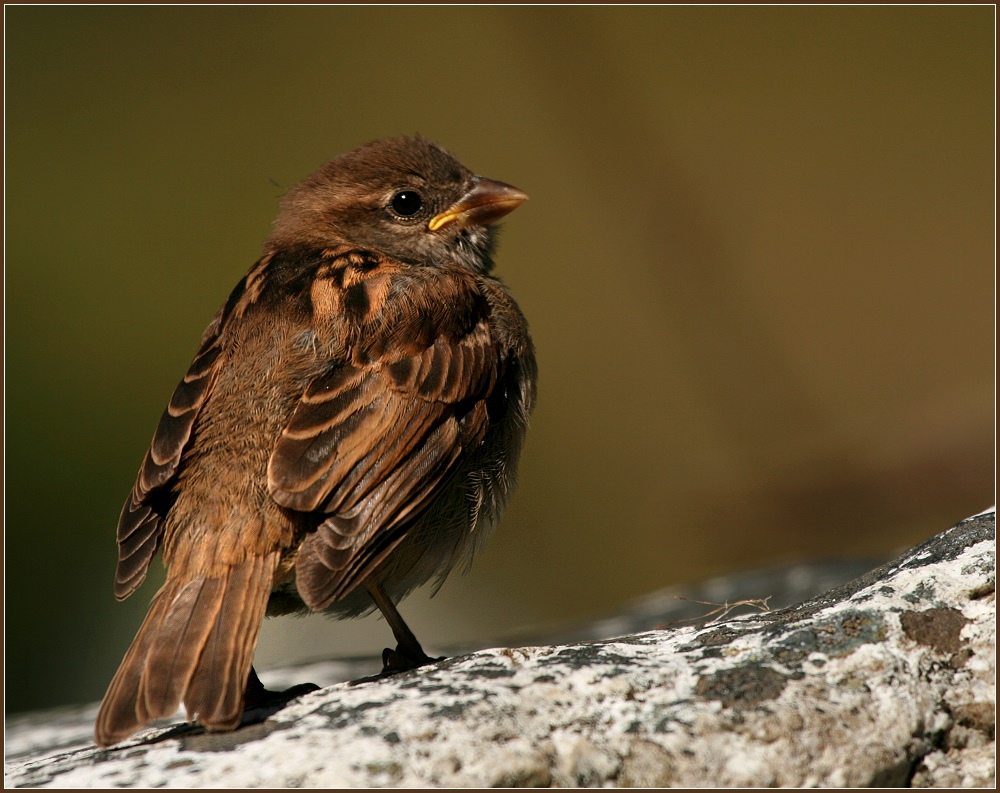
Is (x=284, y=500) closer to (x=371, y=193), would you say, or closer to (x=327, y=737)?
(x=327, y=737)

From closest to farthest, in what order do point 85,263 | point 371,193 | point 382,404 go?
point 382,404, point 371,193, point 85,263

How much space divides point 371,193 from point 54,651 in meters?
3.73

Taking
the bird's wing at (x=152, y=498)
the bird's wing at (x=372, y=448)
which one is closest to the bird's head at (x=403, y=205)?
the bird's wing at (x=372, y=448)

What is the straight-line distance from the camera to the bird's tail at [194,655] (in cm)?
264

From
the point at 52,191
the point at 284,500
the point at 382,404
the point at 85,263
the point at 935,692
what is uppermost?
the point at 52,191

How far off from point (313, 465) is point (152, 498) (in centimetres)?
59

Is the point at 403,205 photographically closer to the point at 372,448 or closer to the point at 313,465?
the point at 372,448

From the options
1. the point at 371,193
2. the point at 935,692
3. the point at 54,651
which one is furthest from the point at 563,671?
the point at 54,651

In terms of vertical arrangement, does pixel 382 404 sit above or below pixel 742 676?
above

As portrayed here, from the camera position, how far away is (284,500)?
3.01 meters

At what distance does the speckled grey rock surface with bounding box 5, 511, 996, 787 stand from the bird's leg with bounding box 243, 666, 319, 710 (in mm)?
92

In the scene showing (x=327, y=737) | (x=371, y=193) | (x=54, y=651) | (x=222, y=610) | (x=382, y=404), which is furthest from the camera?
(x=54, y=651)

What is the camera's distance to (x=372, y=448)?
125 inches

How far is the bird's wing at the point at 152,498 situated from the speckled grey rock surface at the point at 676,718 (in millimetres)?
567
